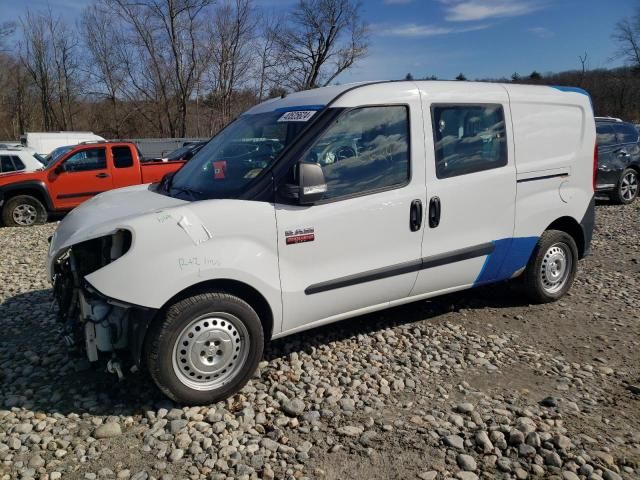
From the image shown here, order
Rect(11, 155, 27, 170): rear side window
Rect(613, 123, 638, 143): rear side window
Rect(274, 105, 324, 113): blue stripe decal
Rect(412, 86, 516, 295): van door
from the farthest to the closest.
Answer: Rect(613, 123, 638, 143): rear side window, Rect(11, 155, 27, 170): rear side window, Rect(412, 86, 516, 295): van door, Rect(274, 105, 324, 113): blue stripe decal

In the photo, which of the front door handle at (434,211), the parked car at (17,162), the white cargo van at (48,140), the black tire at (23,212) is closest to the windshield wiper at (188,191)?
the front door handle at (434,211)

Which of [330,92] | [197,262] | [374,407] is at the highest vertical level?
[330,92]

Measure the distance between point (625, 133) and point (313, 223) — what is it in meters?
11.0

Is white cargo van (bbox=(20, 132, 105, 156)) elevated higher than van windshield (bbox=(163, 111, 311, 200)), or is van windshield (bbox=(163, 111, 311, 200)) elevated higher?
white cargo van (bbox=(20, 132, 105, 156))

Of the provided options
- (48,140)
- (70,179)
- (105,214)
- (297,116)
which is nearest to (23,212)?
(70,179)

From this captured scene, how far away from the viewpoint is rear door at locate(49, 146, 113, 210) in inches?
444

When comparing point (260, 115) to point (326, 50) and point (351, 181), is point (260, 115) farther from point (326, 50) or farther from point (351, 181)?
point (326, 50)

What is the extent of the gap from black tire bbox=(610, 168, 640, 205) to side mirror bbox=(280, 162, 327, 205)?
10.6 metres

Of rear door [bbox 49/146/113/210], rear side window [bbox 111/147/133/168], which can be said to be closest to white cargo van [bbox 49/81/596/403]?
rear door [bbox 49/146/113/210]

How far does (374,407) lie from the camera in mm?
3307

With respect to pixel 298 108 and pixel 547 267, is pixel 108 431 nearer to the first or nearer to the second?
pixel 298 108

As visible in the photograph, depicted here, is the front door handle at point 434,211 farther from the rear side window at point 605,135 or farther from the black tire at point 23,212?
the black tire at point 23,212

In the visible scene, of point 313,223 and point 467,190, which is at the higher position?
point 467,190

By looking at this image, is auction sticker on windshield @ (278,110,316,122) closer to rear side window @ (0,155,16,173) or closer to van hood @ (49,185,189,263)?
van hood @ (49,185,189,263)
